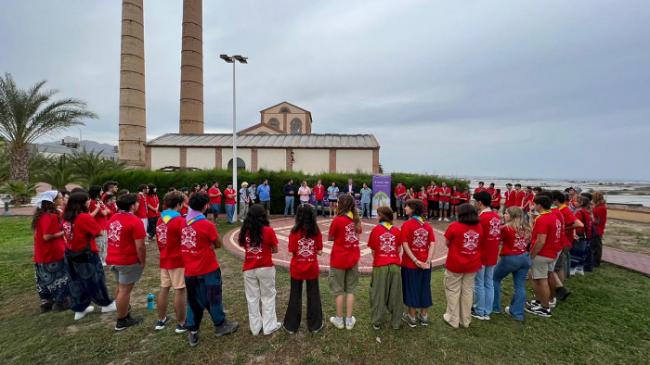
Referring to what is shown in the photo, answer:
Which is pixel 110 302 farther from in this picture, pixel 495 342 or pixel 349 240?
pixel 495 342

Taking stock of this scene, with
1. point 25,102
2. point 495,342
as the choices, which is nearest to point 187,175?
point 25,102

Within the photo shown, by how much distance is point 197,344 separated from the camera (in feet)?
11.6

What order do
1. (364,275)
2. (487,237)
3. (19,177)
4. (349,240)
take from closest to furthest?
1. (349,240)
2. (487,237)
3. (364,275)
4. (19,177)

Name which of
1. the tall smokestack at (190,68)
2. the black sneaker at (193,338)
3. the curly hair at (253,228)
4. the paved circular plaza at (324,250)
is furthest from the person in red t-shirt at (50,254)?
the tall smokestack at (190,68)

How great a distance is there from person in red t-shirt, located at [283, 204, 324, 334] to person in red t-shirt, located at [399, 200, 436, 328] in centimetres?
123

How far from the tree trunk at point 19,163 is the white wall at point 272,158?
13523 millimetres

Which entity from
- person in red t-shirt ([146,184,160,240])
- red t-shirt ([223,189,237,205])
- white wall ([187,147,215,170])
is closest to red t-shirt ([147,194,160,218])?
person in red t-shirt ([146,184,160,240])

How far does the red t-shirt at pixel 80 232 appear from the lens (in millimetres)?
3947

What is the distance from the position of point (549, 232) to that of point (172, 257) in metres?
5.20

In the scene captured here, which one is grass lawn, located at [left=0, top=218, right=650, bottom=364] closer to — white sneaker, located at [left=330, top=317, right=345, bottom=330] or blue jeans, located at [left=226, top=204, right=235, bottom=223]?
white sneaker, located at [left=330, top=317, right=345, bottom=330]

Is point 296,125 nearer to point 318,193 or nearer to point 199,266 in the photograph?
point 318,193

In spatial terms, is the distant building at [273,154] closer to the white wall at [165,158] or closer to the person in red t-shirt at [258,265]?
the white wall at [165,158]

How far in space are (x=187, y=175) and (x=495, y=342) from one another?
593 inches

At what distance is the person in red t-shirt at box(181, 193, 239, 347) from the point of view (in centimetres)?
341
